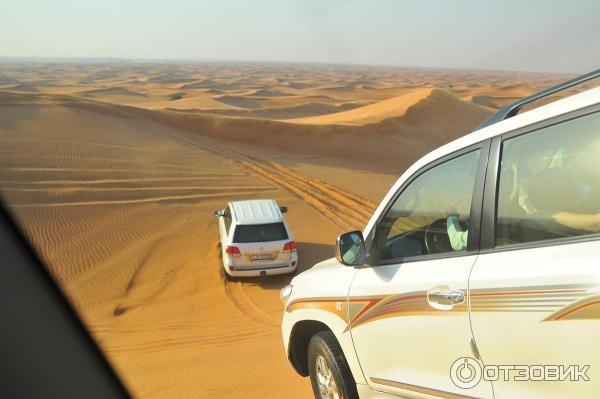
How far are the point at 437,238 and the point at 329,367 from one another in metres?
1.29

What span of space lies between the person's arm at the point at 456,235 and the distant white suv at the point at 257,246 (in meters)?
6.92

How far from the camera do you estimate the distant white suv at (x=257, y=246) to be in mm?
10125

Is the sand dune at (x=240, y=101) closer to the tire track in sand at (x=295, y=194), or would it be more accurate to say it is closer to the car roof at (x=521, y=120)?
the tire track in sand at (x=295, y=194)

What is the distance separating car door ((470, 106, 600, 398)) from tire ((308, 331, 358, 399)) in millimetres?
1436

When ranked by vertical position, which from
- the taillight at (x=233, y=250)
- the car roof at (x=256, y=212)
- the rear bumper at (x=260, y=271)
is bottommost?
the rear bumper at (x=260, y=271)

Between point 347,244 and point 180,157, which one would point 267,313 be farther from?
point 180,157

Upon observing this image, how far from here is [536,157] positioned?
282 centimetres

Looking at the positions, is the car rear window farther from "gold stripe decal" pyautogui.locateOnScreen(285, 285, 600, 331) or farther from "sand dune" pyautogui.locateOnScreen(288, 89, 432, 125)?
"sand dune" pyautogui.locateOnScreen(288, 89, 432, 125)

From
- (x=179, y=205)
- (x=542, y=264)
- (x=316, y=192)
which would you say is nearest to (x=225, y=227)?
(x=179, y=205)

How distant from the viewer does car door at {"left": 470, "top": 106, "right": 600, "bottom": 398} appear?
7.54ft

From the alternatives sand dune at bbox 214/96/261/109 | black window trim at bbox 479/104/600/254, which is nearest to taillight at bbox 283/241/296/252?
black window trim at bbox 479/104/600/254

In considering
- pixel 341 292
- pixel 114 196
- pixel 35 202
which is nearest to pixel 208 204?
pixel 114 196

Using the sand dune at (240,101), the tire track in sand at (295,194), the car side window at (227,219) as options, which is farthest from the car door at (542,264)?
the sand dune at (240,101)

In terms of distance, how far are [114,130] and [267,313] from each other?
17165mm
